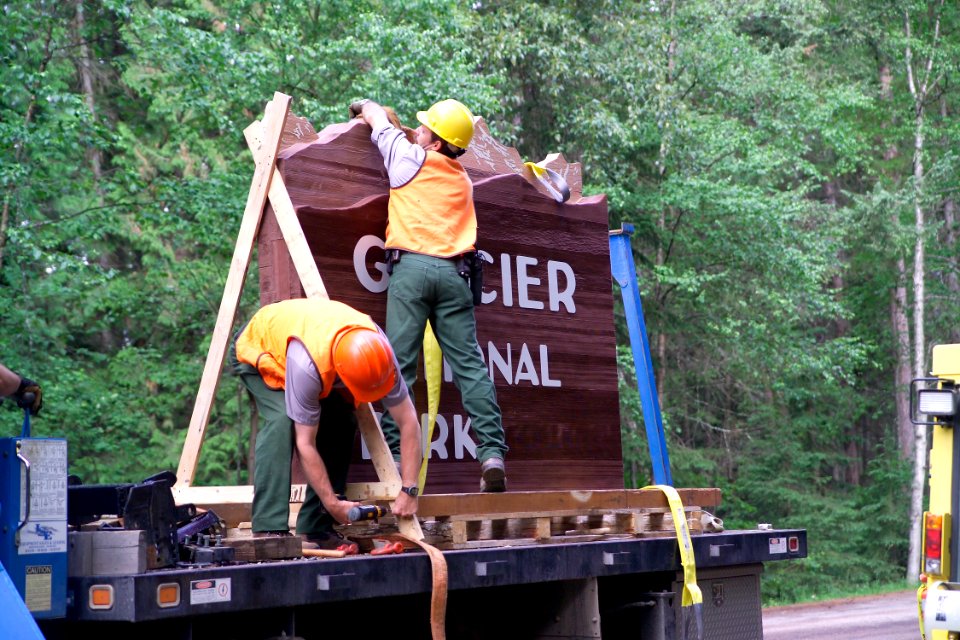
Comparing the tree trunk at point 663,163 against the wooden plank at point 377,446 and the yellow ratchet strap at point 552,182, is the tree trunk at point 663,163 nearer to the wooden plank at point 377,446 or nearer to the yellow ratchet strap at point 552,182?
the yellow ratchet strap at point 552,182

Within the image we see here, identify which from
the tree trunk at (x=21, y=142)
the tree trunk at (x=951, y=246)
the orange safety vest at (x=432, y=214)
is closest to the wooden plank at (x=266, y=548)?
the orange safety vest at (x=432, y=214)

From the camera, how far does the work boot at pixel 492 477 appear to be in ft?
17.7

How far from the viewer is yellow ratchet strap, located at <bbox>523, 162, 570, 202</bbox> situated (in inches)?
261

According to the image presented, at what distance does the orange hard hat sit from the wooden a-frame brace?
0.31 metres

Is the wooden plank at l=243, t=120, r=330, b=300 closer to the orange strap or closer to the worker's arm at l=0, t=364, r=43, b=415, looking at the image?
the orange strap

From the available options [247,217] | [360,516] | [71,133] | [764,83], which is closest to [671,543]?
[360,516]

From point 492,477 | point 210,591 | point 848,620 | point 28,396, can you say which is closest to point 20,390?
point 28,396

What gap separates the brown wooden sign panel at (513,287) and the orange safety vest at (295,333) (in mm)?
456

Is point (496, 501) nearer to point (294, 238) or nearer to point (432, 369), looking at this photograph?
point (432, 369)

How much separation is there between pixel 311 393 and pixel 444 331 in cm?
116

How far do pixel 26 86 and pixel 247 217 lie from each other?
8664 mm

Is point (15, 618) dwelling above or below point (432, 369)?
below

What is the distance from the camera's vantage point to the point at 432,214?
5570 millimetres

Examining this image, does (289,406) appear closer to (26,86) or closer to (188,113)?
(26,86)
